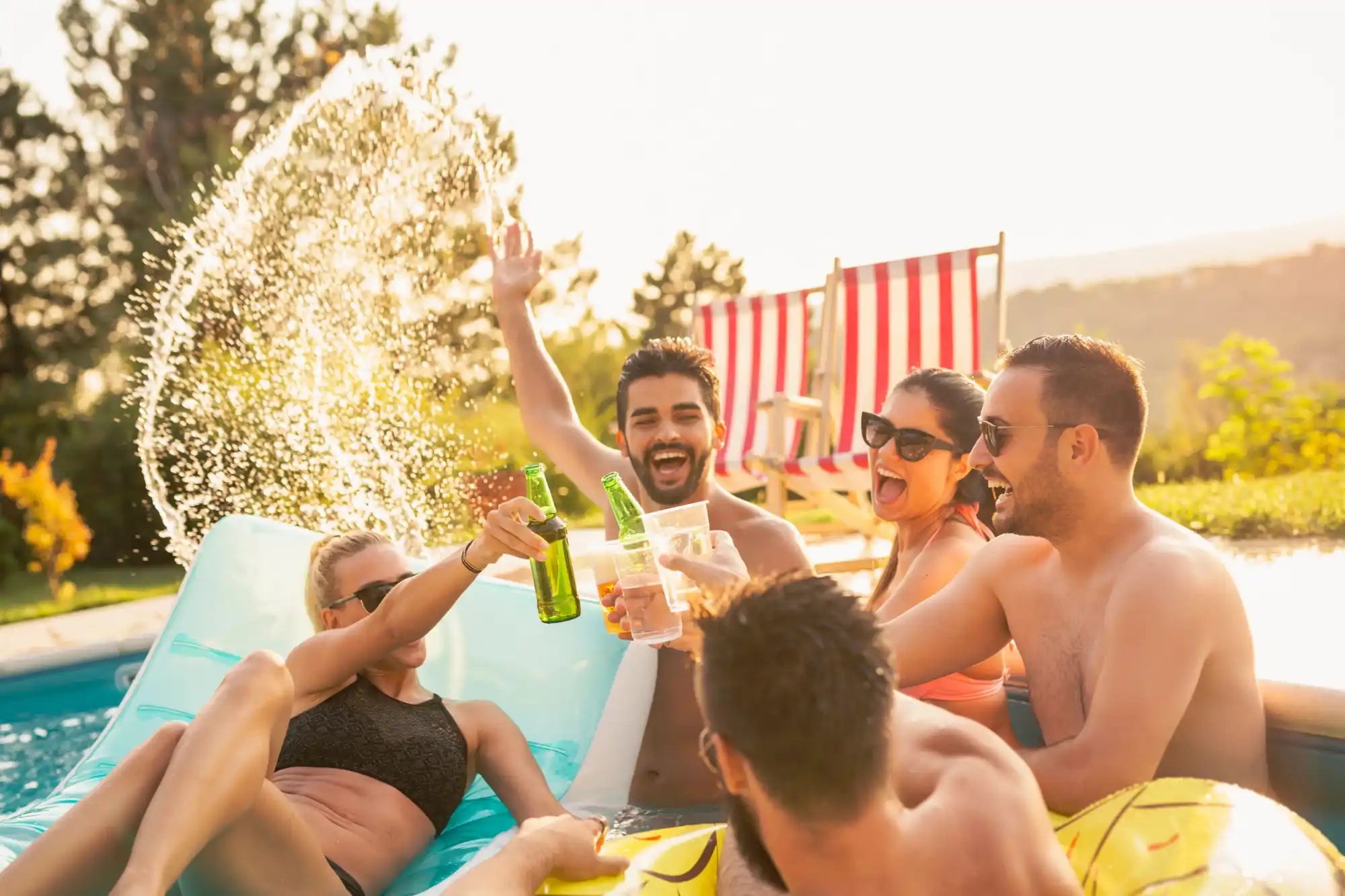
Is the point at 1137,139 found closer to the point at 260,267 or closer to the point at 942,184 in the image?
the point at 942,184

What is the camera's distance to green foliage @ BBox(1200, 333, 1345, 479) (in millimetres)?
13000

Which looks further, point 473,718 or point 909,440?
point 909,440

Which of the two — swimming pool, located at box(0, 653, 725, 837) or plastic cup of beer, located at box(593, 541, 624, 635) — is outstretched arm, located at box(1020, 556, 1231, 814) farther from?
swimming pool, located at box(0, 653, 725, 837)

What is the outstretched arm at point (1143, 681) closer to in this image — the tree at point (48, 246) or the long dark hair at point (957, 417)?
the long dark hair at point (957, 417)

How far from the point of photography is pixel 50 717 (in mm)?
6613

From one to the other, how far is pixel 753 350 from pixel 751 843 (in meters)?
7.47

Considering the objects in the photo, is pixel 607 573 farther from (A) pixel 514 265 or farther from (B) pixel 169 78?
(B) pixel 169 78

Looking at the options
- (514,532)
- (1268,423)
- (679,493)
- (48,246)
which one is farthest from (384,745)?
(48,246)

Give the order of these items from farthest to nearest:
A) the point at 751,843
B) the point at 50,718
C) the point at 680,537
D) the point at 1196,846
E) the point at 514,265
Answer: the point at 50,718 < the point at 514,265 < the point at 680,537 < the point at 1196,846 < the point at 751,843

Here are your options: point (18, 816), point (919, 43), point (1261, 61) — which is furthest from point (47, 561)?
point (1261, 61)

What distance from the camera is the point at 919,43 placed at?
24.2 metres

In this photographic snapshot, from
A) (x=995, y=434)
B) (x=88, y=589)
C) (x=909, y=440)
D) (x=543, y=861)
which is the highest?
(x=995, y=434)

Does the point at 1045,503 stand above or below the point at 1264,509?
above

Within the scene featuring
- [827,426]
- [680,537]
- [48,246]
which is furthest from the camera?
[48,246]
